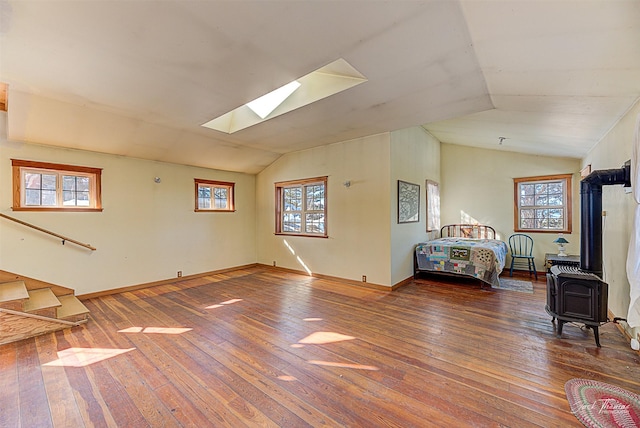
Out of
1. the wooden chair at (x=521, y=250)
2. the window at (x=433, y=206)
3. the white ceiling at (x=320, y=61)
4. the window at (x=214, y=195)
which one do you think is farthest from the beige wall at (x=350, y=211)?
the wooden chair at (x=521, y=250)

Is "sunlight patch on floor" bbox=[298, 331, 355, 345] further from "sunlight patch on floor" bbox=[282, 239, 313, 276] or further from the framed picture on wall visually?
"sunlight patch on floor" bbox=[282, 239, 313, 276]

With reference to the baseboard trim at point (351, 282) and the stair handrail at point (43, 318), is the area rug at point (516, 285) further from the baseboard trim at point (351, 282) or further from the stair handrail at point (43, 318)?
the stair handrail at point (43, 318)

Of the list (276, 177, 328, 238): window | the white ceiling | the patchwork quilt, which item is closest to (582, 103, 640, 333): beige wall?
the white ceiling

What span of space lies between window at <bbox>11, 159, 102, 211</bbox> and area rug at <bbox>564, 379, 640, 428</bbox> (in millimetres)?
6246

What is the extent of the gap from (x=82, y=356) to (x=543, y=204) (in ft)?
26.6

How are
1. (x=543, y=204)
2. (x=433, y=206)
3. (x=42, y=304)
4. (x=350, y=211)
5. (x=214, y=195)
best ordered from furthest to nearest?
(x=433, y=206) → (x=214, y=195) → (x=543, y=204) → (x=350, y=211) → (x=42, y=304)

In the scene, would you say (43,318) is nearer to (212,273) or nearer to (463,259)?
(212,273)

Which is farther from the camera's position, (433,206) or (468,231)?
(468,231)

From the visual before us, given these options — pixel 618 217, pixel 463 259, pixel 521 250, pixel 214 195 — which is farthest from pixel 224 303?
pixel 521 250

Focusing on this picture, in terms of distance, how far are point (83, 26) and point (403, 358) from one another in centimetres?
374

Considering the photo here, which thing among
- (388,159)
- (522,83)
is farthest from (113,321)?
(522,83)

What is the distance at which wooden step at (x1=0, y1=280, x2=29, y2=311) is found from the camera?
298cm

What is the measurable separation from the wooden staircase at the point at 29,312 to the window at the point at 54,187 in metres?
1.05

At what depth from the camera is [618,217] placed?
9.93ft
